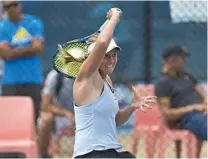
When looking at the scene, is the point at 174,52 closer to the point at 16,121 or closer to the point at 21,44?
the point at 21,44

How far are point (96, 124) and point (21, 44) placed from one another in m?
2.71

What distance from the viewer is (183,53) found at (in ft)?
23.2

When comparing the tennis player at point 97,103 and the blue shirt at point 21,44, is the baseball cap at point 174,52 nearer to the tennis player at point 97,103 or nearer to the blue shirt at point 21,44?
the blue shirt at point 21,44

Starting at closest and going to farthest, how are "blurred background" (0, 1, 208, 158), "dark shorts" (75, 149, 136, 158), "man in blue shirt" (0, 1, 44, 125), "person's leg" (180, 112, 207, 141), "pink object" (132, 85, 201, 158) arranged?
"dark shorts" (75, 149, 136, 158), "man in blue shirt" (0, 1, 44, 125), "person's leg" (180, 112, 207, 141), "pink object" (132, 85, 201, 158), "blurred background" (0, 1, 208, 158)

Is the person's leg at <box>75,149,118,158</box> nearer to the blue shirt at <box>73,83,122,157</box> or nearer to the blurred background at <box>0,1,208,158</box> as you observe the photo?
the blue shirt at <box>73,83,122,157</box>

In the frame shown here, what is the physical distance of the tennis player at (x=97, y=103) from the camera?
13.4ft

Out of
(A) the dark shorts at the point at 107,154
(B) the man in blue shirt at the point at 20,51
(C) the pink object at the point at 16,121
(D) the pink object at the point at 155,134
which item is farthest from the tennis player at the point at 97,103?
(D) the pink object at the point at 155,134

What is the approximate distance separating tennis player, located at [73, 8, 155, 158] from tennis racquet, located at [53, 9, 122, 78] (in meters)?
0.09

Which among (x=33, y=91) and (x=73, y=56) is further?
(x=33, y=91)

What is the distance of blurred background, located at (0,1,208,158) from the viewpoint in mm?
8203

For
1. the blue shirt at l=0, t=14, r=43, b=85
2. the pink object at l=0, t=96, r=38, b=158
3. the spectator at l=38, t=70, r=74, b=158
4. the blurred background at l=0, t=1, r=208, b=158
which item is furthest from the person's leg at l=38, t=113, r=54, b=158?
the pink object at l=0, t=96, r=38, b=158

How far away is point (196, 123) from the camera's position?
22.4ft

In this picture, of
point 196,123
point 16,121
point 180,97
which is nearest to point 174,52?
point 180,97

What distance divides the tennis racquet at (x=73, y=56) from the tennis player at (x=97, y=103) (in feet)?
0.30
